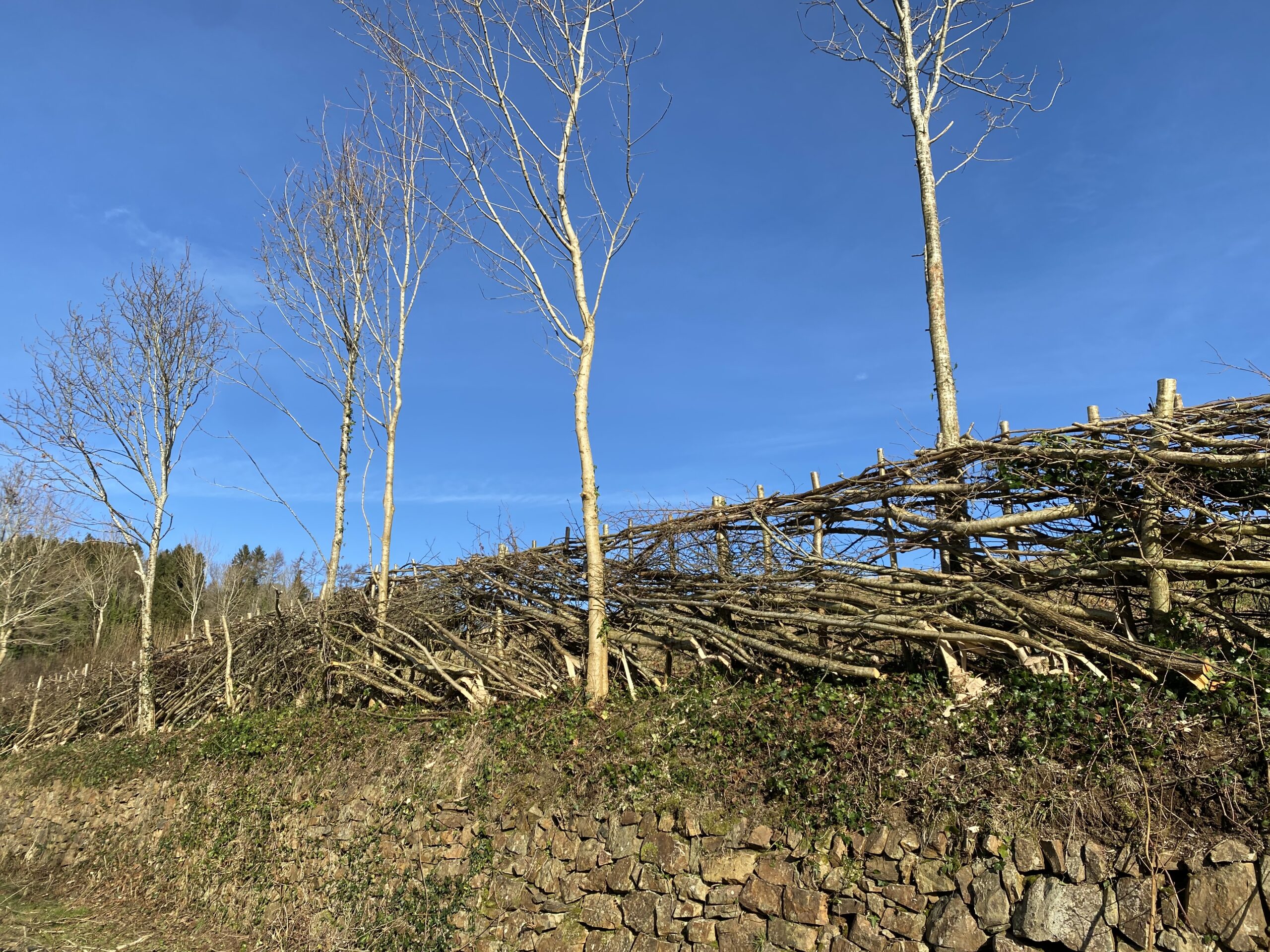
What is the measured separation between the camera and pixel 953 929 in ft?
12.8

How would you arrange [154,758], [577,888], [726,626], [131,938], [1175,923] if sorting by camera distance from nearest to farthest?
[1175,923], [577,888], [726,626], [131,938], [154,758]

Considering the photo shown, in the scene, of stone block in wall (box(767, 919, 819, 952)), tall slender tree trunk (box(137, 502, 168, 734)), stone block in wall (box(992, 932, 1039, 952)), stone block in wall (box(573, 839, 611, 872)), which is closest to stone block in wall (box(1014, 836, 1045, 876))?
stone block in wall (box(992, 932, 1039, 952))

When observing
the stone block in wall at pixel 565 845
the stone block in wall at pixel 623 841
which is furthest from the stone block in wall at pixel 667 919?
the stone block in wall at pixel 565 845

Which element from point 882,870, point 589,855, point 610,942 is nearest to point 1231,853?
point 882,870

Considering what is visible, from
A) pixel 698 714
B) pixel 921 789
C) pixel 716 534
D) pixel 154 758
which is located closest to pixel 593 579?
pixel 716 534

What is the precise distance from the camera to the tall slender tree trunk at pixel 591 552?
7.18 metres

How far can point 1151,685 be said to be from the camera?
4.55 metres

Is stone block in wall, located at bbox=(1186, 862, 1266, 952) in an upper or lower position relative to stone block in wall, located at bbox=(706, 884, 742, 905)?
upper

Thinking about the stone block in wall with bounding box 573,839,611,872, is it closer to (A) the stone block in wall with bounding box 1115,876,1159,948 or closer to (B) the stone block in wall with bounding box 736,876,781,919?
(B) the stone block in wall with bounding box 736,876,781,919

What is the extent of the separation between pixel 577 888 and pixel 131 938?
5212 millimetres

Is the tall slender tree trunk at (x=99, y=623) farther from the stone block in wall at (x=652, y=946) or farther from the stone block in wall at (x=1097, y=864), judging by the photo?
the stone block in wall at (x=1097, y=864)

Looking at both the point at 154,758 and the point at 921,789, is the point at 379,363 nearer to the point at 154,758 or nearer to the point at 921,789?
the point at 154,758

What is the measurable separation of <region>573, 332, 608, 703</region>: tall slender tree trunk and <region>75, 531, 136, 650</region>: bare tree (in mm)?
24814

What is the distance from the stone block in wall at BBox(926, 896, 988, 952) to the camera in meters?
3.87
